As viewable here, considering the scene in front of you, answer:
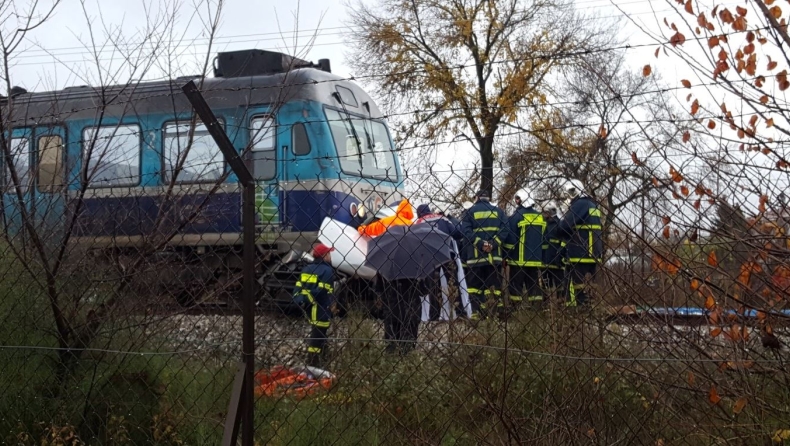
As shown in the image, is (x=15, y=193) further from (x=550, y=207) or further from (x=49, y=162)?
(x=550, y=207)

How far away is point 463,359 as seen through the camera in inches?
145

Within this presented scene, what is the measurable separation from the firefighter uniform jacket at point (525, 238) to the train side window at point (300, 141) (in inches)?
282

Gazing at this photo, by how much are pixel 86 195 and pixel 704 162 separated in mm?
3361

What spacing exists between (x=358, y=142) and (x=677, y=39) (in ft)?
26.6

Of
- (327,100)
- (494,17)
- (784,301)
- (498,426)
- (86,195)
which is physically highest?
(494,17)

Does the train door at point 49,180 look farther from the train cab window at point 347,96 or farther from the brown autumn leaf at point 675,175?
the train cab window at point 347,96

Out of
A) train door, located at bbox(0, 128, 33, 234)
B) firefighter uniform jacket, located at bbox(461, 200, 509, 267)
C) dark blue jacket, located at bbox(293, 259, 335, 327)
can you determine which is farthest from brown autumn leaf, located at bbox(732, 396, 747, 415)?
train door, located at bbox(0, 128, 33, 234)

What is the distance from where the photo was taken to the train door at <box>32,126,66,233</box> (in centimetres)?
462

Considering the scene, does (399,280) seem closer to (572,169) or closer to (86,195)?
(572,169)

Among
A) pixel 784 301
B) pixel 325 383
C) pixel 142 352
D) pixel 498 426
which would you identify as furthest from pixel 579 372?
pixel 142 352

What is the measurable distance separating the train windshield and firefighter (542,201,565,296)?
24.6ft

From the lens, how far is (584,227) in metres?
3.37

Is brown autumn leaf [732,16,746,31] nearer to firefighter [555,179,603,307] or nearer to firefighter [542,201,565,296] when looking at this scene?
firefighter [555,179,603,307]

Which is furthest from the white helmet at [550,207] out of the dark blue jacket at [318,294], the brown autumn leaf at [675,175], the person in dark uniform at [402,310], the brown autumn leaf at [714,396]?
the dark blue jacket at [318,294]
